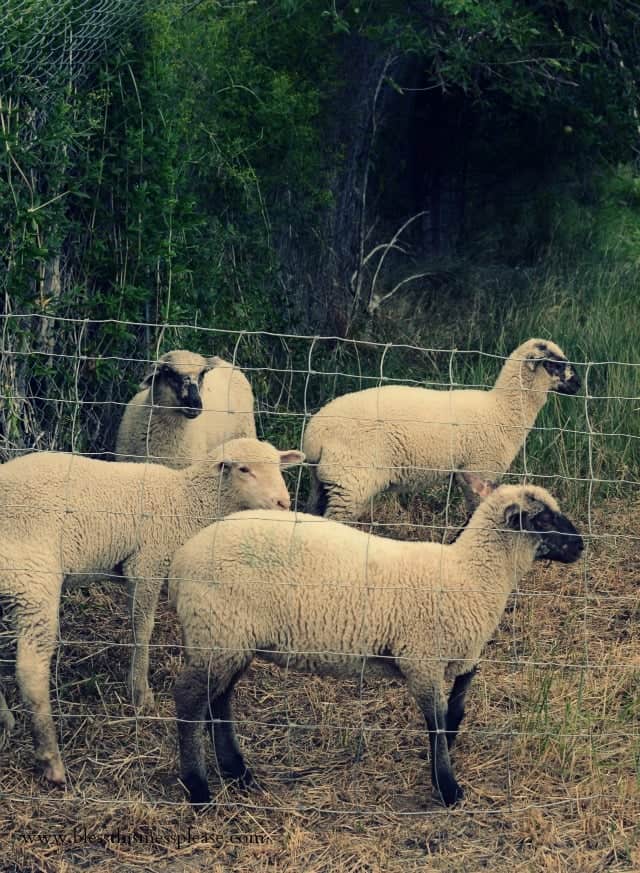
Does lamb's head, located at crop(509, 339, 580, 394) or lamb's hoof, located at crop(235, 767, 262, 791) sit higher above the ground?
lamb's head, located at crop(509, 339, 580, 394)

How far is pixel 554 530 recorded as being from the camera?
A: 17.2 feet

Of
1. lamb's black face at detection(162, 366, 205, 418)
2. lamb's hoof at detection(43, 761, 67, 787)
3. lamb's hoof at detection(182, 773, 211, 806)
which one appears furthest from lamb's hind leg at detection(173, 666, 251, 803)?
lamb's black face at detection(162, 366, 205, 418)

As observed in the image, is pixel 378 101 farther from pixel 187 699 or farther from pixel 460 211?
pixel 187 699

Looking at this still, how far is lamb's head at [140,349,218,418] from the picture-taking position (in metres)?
7.00

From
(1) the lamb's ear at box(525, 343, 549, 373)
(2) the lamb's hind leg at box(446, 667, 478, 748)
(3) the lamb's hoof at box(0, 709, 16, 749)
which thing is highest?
(1) the lamb's ear at box(525, 343, 549, 373)

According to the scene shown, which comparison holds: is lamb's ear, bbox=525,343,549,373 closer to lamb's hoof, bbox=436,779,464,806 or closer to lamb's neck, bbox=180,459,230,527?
lamb's neck, bbox=180,459,230,527

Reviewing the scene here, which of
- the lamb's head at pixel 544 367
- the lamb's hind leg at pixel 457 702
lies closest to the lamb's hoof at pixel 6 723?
the lamb's hind leg at pixel 457 702

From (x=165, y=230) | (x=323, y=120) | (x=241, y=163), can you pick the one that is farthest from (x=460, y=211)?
(x=165, y=230)

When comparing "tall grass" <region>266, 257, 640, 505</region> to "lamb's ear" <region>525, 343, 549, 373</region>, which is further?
"tall grass" <region>266, 257, 640, 505</region>

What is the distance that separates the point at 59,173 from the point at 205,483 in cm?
245

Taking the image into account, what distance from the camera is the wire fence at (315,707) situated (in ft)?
16.4

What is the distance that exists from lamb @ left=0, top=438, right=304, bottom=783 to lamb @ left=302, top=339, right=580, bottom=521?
113 centimetres

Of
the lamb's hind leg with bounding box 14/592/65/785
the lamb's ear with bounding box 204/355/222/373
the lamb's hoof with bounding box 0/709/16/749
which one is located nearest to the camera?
the lamb's hind leg with bounding box 14/592/65/785

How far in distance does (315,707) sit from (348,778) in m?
0.64
